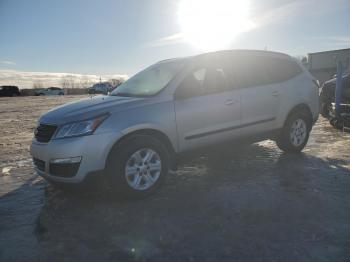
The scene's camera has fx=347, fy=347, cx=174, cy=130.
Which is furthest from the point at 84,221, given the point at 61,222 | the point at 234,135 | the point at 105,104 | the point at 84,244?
the point at 234,135

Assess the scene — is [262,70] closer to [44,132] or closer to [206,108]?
[206,108]

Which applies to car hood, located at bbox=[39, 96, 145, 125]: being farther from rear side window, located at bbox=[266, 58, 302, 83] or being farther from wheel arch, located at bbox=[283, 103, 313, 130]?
wheel arch, located at bbox=[283, 103, 313, 130]

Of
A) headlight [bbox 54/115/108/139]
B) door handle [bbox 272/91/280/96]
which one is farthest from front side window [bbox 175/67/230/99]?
headlight [bbox 54/115/108/139]

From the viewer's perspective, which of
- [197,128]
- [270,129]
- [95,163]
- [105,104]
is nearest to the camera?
[95,163]

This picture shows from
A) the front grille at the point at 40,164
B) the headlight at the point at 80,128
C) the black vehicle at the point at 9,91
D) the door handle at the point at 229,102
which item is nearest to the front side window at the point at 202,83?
the door handle at the point at 229,102

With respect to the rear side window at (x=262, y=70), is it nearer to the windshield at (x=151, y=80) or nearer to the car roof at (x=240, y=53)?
the car roof at (x=240, y=53)

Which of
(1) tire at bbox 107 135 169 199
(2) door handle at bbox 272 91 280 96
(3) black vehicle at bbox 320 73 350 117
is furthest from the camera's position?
(3) black vehicle at bbox 320 73 350 117

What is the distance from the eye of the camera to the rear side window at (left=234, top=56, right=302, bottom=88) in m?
5.46

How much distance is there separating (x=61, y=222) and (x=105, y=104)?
1541 mm

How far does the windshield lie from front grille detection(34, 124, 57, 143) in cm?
129

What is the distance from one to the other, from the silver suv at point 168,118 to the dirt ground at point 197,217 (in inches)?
15.7

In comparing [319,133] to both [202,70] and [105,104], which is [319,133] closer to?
[202,70]

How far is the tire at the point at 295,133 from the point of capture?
622 cm

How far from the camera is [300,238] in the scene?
10.3 ft
